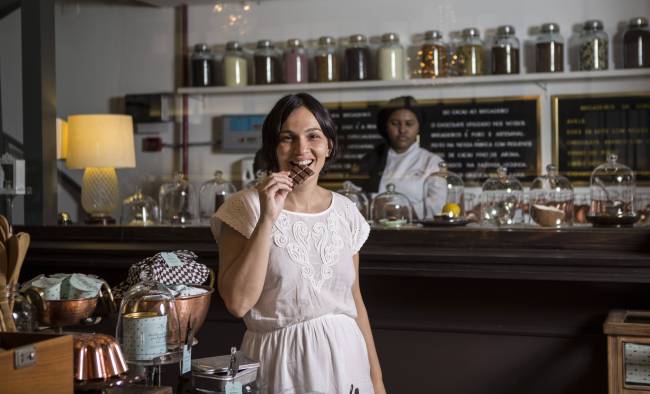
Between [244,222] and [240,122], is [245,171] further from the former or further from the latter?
[244,222]

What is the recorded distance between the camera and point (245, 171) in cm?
556

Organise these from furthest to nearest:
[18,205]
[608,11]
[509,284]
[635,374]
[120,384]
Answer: [608,11], [18,205], [509,284], [635,374], [120,384]

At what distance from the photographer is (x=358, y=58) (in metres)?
5.28

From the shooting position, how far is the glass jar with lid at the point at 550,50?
498 centimetres

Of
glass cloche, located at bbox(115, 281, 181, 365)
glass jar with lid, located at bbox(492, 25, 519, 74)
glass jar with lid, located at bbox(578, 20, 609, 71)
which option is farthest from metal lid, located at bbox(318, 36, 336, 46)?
glass cloche, located at bbox(115, 281, 181, 365)

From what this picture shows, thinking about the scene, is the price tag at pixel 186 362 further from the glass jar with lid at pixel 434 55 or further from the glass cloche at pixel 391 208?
the glass jar with lid at pixel 434 55

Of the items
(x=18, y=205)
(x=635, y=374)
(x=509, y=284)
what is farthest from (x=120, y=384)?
(x=18, y=205)

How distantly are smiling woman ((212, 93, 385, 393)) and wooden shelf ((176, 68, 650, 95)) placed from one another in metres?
3.25

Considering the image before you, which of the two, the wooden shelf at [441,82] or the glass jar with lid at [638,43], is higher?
the glass jar with lid at [638,43]

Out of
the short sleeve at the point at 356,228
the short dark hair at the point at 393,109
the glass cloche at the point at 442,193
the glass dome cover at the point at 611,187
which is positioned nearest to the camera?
the short sleeve at the point at 356,228

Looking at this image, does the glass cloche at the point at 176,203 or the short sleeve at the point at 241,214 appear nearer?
the short sleeve at the point at 241,214

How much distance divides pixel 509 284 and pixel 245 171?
119 inches

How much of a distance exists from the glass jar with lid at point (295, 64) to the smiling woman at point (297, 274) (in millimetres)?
3439

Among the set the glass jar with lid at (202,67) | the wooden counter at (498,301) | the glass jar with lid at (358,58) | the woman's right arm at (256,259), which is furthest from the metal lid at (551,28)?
the woman's right arm at (256,259)
